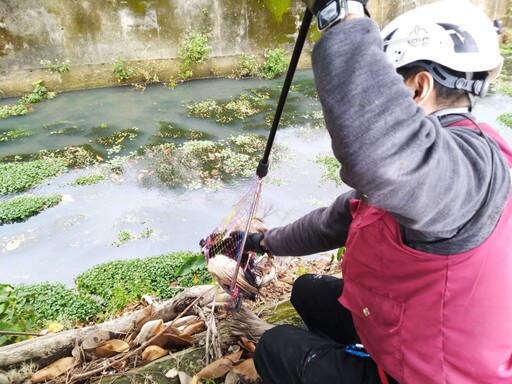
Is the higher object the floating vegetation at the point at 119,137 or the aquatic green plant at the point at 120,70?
the aquatic green plant at the point at 120,70

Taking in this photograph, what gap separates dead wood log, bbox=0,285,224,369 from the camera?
7.15ft

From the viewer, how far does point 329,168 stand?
5918mm

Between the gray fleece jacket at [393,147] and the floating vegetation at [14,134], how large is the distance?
7.19 metres

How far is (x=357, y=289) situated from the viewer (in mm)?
1520

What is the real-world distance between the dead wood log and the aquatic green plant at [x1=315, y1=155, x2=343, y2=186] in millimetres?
3404

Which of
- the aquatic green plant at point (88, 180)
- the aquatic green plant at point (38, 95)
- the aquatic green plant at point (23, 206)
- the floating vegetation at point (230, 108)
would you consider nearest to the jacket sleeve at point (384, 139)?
the aquatic green plant at point (23, 206)

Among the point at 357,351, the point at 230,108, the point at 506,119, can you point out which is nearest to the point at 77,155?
the point at 230,108

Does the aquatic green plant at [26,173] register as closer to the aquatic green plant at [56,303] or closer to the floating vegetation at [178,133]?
the floating vegetation at [178,133]

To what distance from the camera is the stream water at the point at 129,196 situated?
14.2 feet

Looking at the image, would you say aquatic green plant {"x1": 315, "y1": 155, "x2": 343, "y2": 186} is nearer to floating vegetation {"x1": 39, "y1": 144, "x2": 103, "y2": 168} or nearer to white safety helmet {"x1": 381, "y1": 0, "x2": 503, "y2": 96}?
floating vegetation {"x1": 39, "y1": 144, "x2": 103, "y2": 168}

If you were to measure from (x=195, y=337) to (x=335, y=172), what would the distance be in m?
3.93

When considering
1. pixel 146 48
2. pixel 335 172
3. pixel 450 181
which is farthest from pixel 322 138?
pixel 450 181

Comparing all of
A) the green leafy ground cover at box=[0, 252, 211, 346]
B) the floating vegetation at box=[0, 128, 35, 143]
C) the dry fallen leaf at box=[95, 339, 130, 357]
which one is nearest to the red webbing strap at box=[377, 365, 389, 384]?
the dry fallen leaf at box=[95, 339, 130, 357]

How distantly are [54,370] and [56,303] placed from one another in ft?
5.25
